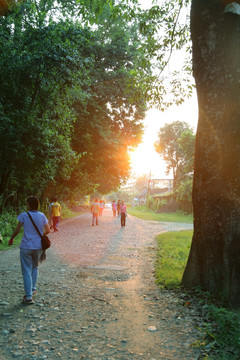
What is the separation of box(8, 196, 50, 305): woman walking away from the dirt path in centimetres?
32

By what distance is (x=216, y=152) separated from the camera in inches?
213

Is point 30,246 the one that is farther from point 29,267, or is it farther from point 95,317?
point 95,317

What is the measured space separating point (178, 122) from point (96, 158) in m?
41.3

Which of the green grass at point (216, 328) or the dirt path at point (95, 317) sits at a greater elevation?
the green grass at point (216, 328)

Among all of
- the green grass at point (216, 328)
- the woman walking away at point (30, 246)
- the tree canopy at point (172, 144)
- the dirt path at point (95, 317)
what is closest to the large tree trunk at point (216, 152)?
the green grass at point (216, 328)

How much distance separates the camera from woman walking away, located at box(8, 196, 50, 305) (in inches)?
204

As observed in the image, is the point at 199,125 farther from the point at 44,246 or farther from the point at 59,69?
the point at 59,69

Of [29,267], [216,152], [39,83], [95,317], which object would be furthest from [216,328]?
[39,83]

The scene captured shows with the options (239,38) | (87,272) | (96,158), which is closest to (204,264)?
(87,272)

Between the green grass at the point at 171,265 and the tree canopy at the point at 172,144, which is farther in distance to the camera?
the tree canopy at the point at 172,144

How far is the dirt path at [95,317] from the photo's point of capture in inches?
142

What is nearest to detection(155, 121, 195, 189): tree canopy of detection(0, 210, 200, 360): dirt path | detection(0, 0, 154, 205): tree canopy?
detection(0, 0, 154, 205): tree canopy

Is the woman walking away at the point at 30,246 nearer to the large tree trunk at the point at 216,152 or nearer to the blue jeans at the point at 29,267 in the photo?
the blue jeans at the point at 29,267

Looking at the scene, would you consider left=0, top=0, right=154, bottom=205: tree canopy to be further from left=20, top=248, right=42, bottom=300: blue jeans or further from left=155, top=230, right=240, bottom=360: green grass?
left=155, top=230, right=240, bottom=360: green grass
